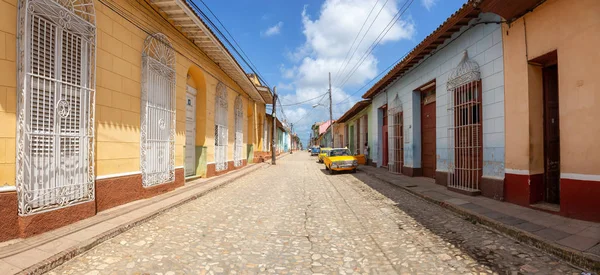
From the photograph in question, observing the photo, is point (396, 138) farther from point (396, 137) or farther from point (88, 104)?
point (88, 104)

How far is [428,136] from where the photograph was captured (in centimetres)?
1041

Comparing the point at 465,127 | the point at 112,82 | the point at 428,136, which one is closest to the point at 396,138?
the point at 428,136

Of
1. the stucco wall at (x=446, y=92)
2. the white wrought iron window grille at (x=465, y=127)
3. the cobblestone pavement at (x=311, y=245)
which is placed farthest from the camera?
the white wrought iron window grille at (x=465, y=127)

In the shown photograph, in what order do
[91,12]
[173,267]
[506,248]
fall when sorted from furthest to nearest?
[91,12] → [506,248] → [173,267]

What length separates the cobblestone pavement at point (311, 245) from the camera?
3117 mm

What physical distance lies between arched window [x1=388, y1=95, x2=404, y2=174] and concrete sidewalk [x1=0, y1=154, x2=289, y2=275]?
30.9 ft

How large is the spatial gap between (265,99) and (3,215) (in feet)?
60.9

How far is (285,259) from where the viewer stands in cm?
337

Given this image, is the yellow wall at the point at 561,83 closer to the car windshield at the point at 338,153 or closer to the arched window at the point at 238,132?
the car windshield at the point at 338,153

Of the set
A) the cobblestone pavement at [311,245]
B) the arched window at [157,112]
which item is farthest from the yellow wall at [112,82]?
the cobblestone pavement at [311,245]

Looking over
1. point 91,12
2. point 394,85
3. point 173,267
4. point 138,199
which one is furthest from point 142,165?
point 394,85

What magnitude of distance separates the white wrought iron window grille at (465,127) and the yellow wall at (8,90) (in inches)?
337

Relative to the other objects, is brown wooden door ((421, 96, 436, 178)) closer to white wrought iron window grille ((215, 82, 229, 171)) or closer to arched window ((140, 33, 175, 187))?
white wrought iron window grille ((215, 82, 229, 171))

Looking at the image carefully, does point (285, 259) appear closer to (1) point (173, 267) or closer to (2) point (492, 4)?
(1) point (173, 267)
